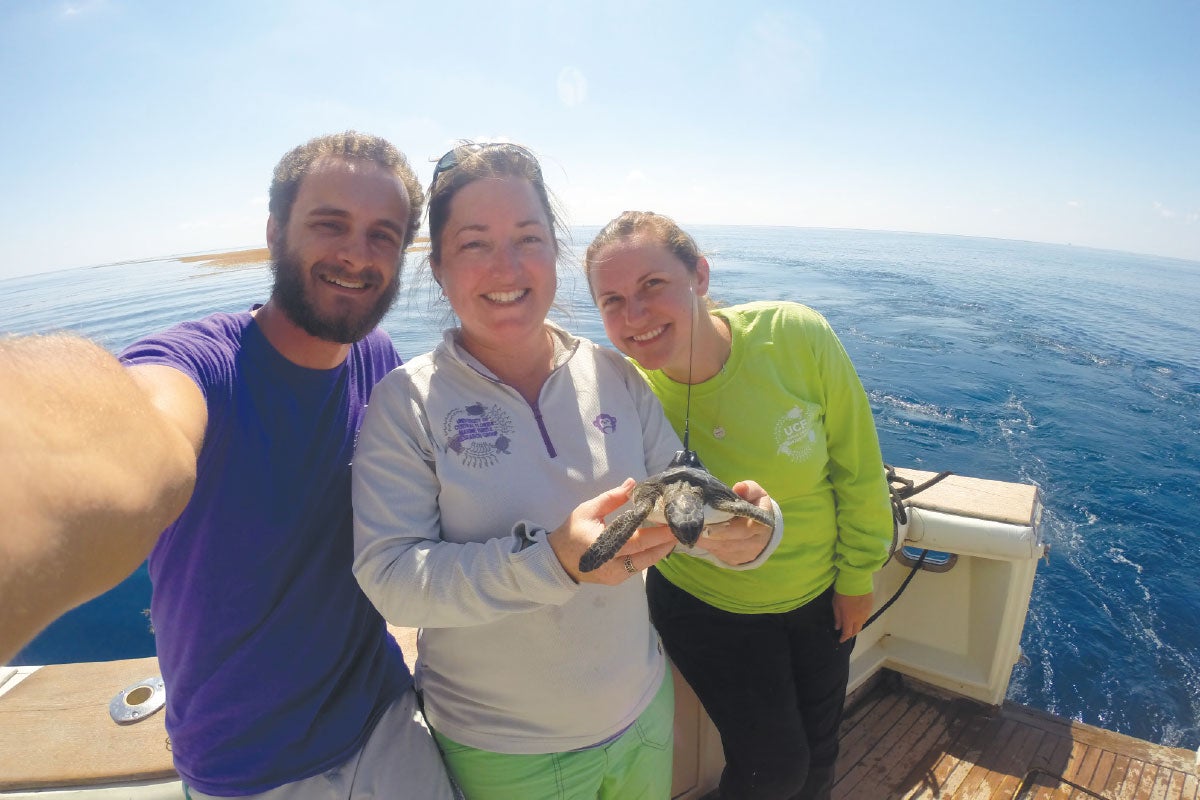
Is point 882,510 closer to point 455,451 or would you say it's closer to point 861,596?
point 861,596

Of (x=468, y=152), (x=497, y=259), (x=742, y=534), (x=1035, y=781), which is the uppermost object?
(x=468, y=152)

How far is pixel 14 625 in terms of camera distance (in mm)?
703

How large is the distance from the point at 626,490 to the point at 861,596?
5.42 ft

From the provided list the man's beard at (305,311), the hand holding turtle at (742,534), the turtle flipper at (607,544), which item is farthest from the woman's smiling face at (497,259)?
the hand holding turtle at (742,534)

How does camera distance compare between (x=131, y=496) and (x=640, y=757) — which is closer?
(x=131, y=496)

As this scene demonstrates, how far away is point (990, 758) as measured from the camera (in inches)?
130

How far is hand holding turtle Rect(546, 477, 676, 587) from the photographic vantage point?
1.39m

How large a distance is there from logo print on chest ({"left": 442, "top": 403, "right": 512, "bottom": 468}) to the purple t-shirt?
43cm

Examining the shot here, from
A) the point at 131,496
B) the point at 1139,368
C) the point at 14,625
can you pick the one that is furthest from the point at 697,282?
the point at 1139,368

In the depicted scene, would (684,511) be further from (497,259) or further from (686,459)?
(497,259)

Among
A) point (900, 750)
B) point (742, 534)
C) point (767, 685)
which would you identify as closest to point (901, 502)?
point (900, 750)

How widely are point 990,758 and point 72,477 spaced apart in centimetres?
454

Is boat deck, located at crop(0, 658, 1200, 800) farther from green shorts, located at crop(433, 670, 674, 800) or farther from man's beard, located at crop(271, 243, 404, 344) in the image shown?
man's beard, located at crop(271, 243, 404, 344)

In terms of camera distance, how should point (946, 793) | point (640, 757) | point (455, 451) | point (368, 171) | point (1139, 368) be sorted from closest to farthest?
point (455, 451), point (640, 757), point (368, 171), point (946, 793), point (1139, 368)
